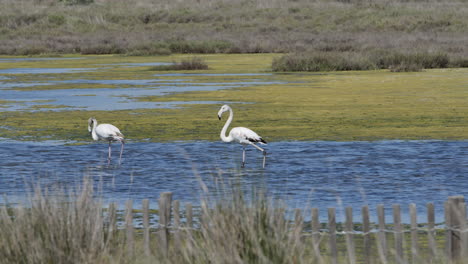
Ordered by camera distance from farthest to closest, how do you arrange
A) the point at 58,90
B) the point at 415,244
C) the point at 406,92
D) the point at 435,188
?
the point at 58,90
the point at 406,92
the point at 435,188
the point at 415,244

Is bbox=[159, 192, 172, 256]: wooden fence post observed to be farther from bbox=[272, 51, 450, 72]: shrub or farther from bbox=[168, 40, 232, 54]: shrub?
bbox=[168, 40, 232, 54]: shrub

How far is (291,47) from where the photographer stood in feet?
177

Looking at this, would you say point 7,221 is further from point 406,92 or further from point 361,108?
point 406,92

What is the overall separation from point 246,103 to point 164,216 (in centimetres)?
1876

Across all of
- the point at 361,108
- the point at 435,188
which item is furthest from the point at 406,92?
the point at 435,188

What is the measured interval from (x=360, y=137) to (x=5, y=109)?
11.7 meters

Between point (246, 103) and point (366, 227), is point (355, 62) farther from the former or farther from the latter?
point (366, 227)

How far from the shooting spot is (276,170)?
14.8 m

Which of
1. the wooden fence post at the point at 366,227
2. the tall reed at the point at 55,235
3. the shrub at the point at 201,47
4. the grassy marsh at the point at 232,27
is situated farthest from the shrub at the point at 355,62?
the tall reed at the point at 55,235

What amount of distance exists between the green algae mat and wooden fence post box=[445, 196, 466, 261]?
11179 mm

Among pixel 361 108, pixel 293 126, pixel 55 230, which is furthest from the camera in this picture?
pixel 361 108

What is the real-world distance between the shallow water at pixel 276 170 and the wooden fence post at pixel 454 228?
294cm

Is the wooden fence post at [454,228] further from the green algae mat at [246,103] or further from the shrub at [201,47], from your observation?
the shrub at [201,47]

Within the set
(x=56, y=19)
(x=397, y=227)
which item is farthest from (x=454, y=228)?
(x=56, y=19)
